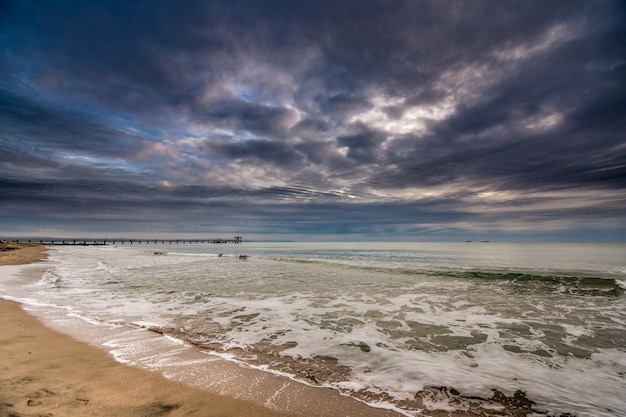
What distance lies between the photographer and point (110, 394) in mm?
4648

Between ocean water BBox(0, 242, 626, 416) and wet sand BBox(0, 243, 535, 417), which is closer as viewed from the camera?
wet sand BBox(0, 243, 535, 417)

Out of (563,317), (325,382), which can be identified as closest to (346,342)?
(325,382)

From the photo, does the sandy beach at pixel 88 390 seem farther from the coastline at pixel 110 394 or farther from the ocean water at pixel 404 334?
the ocean water at pixel 404 334

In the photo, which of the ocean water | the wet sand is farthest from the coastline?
the ocean water

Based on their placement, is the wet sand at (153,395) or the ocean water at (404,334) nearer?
the wet sand at (153,395)

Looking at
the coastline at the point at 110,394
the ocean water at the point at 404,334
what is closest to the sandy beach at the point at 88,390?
the coastline at the point at 110,394

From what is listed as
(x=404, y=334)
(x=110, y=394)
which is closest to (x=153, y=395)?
(x=110, y=394)

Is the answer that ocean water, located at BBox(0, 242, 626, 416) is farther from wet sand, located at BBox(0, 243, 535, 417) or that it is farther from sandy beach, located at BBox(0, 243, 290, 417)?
sandy beach, located at BBox(0, 243, 290, 417)

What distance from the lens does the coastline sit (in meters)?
4.18

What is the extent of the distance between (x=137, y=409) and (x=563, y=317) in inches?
560

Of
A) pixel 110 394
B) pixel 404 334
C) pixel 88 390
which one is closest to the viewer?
pixel 110 394

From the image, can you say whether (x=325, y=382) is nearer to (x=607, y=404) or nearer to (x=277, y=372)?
(x=277, y=372)

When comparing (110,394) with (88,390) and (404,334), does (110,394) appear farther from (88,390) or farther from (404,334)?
(404,334)

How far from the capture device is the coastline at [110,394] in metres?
4.18
